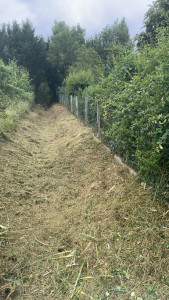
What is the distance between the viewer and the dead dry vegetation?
2.28 meters

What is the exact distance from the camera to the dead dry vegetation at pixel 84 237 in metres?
2.28

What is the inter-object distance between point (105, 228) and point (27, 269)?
3.54 feet

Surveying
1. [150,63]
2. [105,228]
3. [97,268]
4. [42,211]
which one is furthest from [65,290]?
[150,63]

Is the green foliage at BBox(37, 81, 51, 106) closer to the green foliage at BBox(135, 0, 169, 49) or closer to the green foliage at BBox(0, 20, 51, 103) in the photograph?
the green foliage at BBox(0, 20, 51, 103)

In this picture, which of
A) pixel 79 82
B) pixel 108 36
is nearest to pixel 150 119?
pixel 79 82

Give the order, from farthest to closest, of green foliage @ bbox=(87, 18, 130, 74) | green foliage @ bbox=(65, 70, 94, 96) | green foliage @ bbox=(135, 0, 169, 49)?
green foliage @ bbox=(87, 18, 130, 74) → green foliage @ bbox=(65, 70, 94, 96) → green foliage @ bbox=(135, 0, 169, 49)

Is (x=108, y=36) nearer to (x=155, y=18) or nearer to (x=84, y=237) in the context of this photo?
(x=155, y=18)

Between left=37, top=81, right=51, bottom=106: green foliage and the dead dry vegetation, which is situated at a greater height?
left=37, top=81, right=51, bottom=106: green foliage

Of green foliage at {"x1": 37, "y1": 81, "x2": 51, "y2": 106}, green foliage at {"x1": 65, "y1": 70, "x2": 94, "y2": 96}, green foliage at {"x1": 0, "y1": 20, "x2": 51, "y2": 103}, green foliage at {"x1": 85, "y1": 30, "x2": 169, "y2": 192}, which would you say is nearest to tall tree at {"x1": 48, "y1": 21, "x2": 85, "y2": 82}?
green foliage at {"x1": 0, "y1": 20, "x2": 51, "y2": 103}

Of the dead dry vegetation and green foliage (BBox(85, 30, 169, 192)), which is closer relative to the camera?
the dead dry vegetation

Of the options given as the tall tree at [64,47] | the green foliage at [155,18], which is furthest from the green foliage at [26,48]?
the green foliage at [155,18]

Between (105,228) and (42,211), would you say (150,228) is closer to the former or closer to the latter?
(105,228)

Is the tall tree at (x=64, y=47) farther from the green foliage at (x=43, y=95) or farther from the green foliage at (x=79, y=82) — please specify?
the green foliage at (x=79, y=82)

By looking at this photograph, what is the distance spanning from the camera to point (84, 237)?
2.91 m
